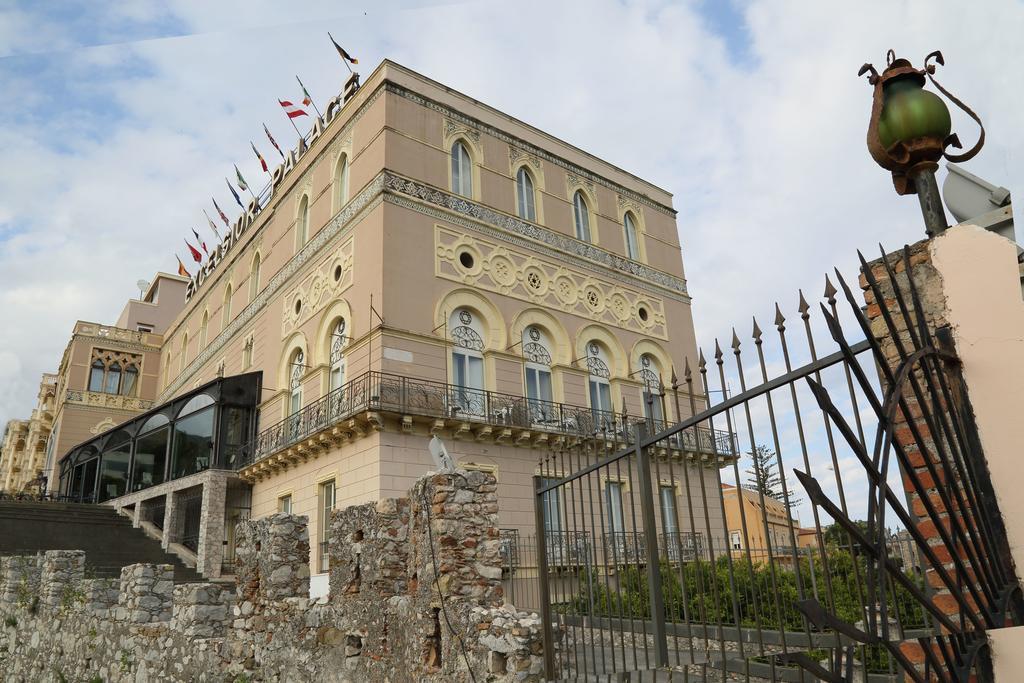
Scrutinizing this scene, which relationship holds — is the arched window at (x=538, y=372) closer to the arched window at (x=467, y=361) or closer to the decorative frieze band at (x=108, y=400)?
the arched window at (x=467, y=361)

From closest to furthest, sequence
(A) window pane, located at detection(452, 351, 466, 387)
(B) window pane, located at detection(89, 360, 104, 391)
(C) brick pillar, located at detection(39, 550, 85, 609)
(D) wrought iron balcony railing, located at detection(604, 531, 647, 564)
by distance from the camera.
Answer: (D) wrought iron balcony railing, located at detection(604, 531, 647, 564) < (C) brick pillar, located at detection(39, 550, 85, 609) < (A) window pane, located at detection(452, 351, 466, 387) < (B) window pane, located at detection(89, 360, 104, 391)

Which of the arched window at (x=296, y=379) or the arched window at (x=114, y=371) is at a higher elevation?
the arched window at (x=114, y=371)

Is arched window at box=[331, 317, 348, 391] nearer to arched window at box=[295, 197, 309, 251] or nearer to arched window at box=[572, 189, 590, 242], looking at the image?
arched window at box=[295, 197, 309, 251]

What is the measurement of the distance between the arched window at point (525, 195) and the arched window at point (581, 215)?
1658 millimetres

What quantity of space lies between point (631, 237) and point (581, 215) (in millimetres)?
2307

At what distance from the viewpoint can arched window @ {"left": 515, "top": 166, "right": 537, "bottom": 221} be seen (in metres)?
21.6

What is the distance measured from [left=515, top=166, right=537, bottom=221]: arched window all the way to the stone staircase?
44.9ft

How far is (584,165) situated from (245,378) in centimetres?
1306

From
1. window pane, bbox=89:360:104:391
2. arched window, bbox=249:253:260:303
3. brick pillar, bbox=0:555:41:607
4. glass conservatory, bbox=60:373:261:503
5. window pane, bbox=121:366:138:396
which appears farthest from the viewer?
window pane, bbox=121:366:138:396

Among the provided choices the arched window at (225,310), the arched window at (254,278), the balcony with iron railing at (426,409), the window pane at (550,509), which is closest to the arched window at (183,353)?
the arched window at (225,310)

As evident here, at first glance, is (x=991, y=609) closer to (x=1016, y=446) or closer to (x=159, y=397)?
(x=1016, y=446)

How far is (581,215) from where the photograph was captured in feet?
76.4

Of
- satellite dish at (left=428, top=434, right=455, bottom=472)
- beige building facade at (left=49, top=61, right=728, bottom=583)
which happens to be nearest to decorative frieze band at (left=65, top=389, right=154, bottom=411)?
beige building facade at (left=49, top=61, right=728, bottom=583)

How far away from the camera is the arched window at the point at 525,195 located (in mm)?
21562
